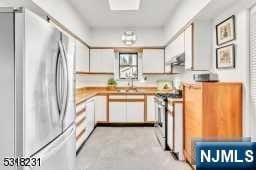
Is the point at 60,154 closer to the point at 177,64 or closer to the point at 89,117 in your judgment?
the point at 89,117

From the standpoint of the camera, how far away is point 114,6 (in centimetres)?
458

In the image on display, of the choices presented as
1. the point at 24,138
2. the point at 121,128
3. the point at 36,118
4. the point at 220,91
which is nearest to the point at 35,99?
the point at 36,118

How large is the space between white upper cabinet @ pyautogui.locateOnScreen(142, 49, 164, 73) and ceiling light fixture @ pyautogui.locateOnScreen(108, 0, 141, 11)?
1.99 metres

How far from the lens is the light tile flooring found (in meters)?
3.30

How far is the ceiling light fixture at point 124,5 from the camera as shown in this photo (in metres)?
4.29

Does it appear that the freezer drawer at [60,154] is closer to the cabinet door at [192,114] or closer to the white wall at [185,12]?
the cabinet door at [192,114]

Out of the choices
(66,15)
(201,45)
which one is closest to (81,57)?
(66,15)

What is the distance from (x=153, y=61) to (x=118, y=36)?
3.97 ft

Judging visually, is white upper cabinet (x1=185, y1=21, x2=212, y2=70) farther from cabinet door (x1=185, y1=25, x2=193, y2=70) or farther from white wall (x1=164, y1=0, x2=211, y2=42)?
white wall (x1=164, y1=0, x2=211, y2=42)

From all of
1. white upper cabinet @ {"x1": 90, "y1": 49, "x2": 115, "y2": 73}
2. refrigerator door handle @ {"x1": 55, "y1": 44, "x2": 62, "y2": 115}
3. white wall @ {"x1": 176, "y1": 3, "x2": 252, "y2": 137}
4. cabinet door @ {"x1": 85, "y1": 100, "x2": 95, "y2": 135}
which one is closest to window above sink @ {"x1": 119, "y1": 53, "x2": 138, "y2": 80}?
white upper cabinet @ {"x1": 90, "y1": 49, "x2": 115, "y2": 73}

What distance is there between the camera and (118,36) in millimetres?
6723

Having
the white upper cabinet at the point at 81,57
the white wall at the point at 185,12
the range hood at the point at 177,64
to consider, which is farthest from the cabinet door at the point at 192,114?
the white upper cabinet at the point at 81,57

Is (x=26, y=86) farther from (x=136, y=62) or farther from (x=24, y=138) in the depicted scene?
(x=136, y=62)

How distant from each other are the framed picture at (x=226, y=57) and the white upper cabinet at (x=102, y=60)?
368 cm
